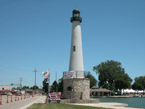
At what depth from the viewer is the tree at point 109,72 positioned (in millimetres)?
87562

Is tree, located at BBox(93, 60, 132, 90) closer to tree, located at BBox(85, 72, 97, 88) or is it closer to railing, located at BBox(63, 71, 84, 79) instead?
tree, located at BBox(85, 72, 97, 88)

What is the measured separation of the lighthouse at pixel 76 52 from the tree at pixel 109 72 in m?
53.8

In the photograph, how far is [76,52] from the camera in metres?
36.0

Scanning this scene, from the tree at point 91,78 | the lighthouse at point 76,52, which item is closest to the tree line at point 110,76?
the tree at point 91,78

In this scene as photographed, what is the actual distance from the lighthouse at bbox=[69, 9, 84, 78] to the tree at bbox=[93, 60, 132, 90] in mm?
53783

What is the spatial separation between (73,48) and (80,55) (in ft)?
6.42

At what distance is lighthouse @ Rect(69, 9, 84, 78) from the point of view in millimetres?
35500

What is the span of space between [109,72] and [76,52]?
5495cm

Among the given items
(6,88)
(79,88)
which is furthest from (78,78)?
(6,88)

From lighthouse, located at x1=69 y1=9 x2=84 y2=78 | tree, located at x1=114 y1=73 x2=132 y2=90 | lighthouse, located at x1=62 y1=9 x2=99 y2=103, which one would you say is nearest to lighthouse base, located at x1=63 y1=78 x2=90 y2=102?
lighthouse, located at x1=62 y1=9 x2=99 y2=103

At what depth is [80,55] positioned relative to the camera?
36.1 metres

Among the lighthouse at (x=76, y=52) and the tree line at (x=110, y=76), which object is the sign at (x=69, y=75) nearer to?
the lighthouse at (x=76, y=52)

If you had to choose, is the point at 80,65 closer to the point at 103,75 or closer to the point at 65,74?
the point at 65,74

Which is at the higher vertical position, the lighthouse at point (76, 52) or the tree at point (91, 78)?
the lighthouse at point (76, 52)
